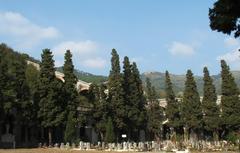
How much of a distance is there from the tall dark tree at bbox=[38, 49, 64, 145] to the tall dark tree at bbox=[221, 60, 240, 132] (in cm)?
2211

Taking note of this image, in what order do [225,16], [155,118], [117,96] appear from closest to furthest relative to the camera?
[225,16]
[117,96]
[155,118]

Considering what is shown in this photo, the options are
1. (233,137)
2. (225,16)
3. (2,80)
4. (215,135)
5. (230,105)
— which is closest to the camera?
(225,16)

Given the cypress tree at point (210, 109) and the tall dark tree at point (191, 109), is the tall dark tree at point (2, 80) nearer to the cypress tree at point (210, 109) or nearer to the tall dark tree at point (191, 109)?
the tall dark tree at point (191, 109)

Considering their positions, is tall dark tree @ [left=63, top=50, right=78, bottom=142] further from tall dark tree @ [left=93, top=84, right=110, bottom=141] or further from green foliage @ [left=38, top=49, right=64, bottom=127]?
tall dark tree @ [left=93, top=84, right=110, bottom=141]

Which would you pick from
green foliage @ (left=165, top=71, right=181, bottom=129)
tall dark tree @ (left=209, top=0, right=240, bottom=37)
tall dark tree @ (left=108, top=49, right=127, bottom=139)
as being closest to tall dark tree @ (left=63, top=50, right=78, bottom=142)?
tall dark tree @ (left=108, top=49, right=127, bottom=139)

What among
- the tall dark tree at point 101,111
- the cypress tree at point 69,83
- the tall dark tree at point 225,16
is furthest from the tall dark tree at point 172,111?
the tall dark tree at point 225,16

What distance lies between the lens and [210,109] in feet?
224

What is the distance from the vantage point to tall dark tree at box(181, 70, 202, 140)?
69.2 metres

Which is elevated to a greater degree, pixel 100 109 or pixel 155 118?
pixel 100 109

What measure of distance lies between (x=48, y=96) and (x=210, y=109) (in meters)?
23.0

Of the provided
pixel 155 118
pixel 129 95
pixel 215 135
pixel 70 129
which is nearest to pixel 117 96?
pixel 129 95

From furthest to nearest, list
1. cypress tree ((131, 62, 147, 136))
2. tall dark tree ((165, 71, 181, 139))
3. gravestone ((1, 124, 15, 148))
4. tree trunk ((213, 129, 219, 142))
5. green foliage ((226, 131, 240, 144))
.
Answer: tall dark tree ((165, 71, 181, 139))
tree trunk ((213, 129, 219, 142))
cypress tree ((131, 62, 147, 136))
green foliage ((226, 131, 240, 144))
gravestone ((1, 124, 15, 148))

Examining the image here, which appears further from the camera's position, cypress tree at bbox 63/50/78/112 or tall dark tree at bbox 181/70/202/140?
tall dark tree at bbox 181/70/202/140

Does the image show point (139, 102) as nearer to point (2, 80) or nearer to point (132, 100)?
point (132, 100)
